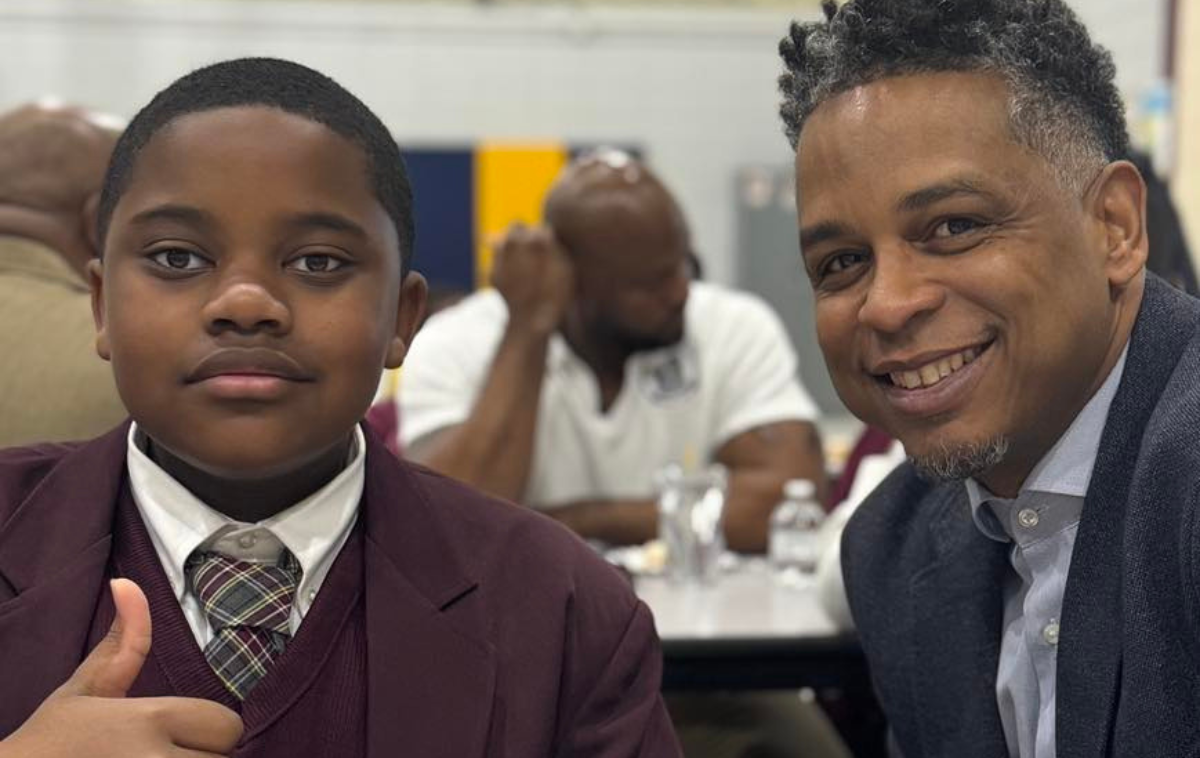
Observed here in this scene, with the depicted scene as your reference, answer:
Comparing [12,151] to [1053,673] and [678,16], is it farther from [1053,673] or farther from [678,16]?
[678,16]

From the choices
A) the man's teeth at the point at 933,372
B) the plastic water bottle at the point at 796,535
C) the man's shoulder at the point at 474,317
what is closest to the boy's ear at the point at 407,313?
the man's teeth at the point at 933,372

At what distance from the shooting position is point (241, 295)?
1201 mm

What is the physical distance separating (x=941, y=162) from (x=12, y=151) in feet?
4.98

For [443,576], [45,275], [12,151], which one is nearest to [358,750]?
[443,576]

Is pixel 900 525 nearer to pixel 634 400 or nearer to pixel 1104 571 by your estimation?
pixel 1104 571

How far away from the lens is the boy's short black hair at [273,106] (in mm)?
1298

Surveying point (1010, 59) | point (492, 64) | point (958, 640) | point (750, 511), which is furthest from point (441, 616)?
point (492, 64)

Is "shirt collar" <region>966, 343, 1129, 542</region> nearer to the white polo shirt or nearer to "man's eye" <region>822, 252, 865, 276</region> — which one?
"man's eye" <region>822, 252, 865, 276</region>

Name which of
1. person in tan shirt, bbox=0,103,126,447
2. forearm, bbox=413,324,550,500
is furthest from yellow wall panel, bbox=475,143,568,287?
person in tan shirt, bbox=0,103,126,447

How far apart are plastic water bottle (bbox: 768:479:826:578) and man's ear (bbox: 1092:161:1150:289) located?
1521mm

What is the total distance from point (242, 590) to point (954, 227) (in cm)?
69

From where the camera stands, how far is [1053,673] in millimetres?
1483

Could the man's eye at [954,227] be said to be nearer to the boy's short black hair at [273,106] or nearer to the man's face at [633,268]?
the boy's short black hair at [273,106]

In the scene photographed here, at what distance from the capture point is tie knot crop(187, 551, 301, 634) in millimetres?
1272
